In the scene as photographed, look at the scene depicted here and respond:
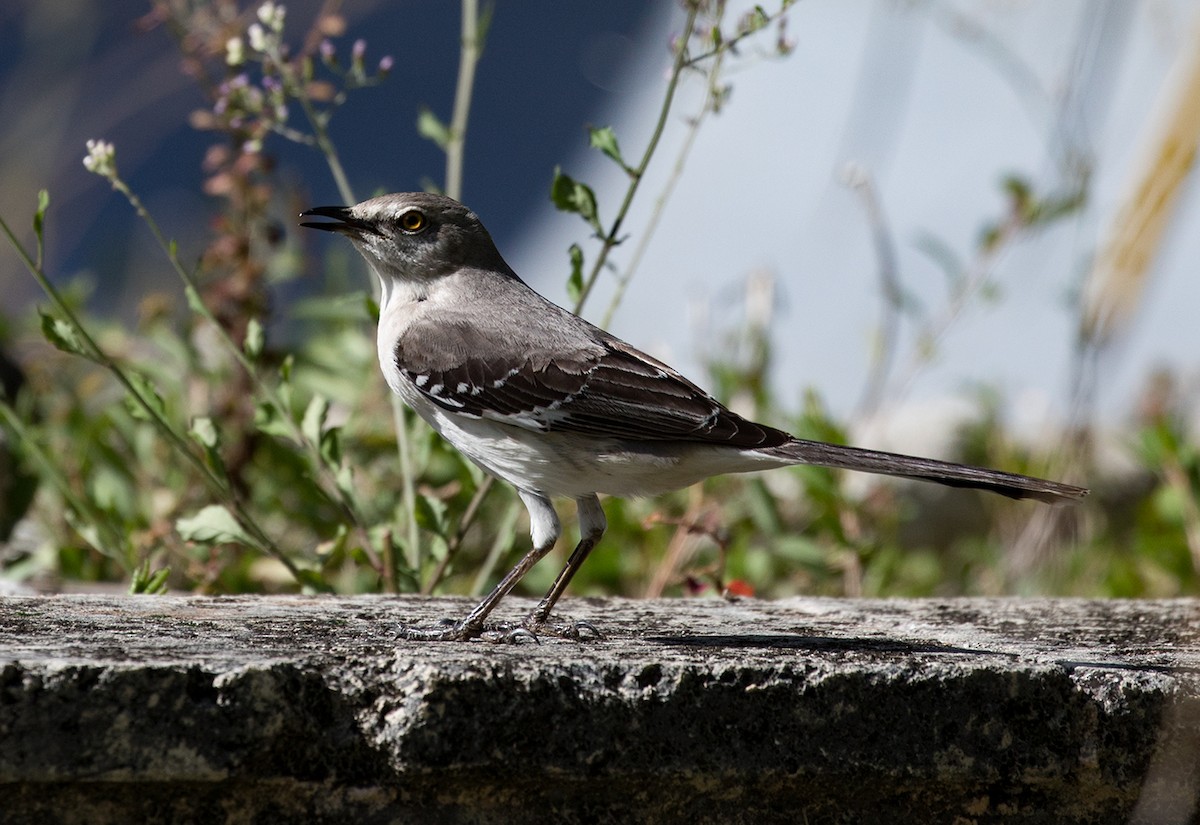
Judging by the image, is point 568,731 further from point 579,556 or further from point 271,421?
point 271,421

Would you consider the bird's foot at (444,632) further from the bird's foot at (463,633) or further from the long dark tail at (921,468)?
the long dark tail at (921,468)

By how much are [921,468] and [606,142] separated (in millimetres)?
1355

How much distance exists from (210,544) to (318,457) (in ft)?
1.44

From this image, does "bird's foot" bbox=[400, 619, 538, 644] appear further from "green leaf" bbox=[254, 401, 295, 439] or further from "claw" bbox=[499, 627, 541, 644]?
"green leaf" bbox=[254, 401, 295, 439]

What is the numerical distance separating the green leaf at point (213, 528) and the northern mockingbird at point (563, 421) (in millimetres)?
728

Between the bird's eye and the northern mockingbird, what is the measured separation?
27 centimetres

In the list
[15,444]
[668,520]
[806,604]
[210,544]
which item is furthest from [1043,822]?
[15,444]

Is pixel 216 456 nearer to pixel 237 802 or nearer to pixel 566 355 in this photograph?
pixel 566 355

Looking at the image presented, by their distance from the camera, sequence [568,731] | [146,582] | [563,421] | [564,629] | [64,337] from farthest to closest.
Answer: [146,582], [64,337], [563,421], [564,629], [568,731]

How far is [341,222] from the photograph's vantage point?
378cm

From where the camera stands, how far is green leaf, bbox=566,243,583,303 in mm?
3758

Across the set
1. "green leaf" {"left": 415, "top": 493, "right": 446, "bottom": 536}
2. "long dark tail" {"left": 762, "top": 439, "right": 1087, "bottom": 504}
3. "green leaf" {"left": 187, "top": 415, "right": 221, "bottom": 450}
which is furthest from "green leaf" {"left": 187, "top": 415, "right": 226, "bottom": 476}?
"long dark tail" {"left": 762, "top": 439, "right": 1087, "bottom": 504}

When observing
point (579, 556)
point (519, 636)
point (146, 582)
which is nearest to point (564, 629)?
point (519, 636)

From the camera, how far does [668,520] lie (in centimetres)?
403
